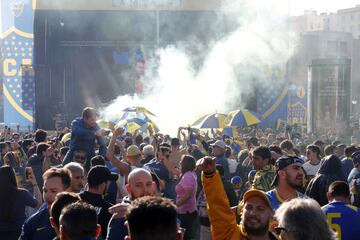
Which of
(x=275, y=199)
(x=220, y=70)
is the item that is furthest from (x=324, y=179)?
(x=220, y=70)

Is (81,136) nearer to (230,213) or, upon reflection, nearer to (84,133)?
(84,133)

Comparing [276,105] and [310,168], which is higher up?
[276,105]

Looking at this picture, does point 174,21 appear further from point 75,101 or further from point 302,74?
point 302,74

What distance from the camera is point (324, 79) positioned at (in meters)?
24.0

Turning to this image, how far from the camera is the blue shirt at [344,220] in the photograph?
16.4 ft

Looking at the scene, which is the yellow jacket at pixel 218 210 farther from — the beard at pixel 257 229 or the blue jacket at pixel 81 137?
the blue jacket at pixel 81 137

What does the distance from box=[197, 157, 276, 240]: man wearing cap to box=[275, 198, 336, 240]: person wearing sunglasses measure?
50cm

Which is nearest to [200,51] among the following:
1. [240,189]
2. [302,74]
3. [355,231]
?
[240,189]

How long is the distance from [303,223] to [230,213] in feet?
2.77

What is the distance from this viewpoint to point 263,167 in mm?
6824

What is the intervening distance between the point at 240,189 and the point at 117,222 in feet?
14.7

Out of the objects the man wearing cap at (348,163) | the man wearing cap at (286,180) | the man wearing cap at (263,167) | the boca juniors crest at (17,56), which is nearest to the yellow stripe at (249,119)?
the man wearing cap at (348,163)

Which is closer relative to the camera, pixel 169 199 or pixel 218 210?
pixel 169 199

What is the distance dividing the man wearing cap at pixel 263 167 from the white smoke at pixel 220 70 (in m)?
23.4
